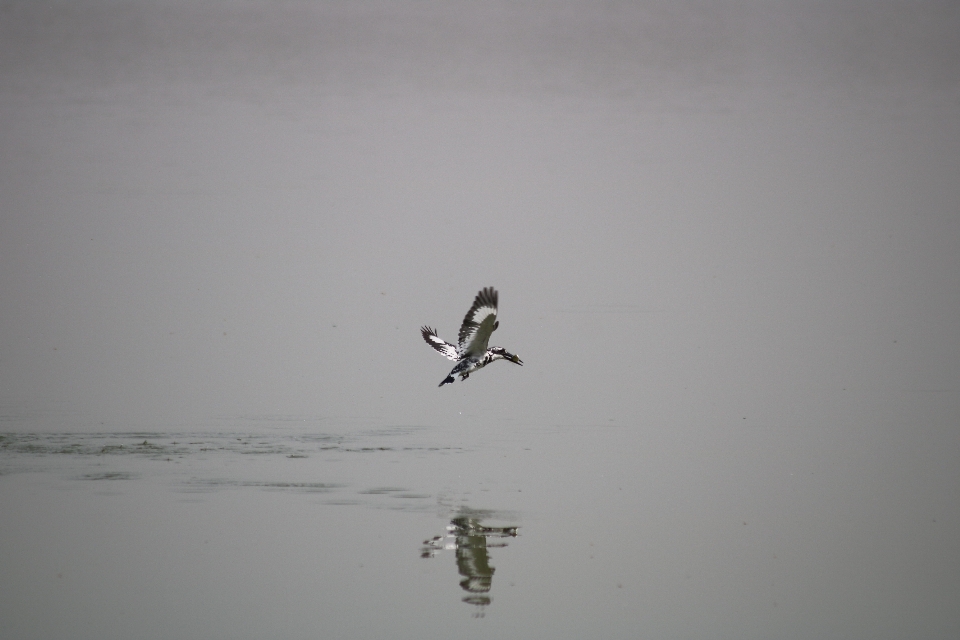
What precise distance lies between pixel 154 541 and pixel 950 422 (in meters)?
6.27

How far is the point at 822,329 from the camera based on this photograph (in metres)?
11.7

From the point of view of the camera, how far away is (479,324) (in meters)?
9.93

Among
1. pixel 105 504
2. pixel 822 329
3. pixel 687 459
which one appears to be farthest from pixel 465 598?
pixel 822 329

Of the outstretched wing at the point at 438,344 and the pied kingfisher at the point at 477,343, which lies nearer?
the pied kingfisher at the point at 477,343

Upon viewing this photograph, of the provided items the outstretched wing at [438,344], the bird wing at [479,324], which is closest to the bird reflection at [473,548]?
the bird wing at [479,324]

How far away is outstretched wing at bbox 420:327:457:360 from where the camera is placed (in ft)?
35.1

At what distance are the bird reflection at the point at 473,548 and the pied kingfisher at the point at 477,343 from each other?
3.10 meters

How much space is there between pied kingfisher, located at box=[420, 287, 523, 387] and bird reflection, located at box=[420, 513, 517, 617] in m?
3.10

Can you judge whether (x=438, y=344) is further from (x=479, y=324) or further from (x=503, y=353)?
(x=479, y=324)

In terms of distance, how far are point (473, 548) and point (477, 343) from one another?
394 cm

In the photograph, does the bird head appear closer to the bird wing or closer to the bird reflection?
the bird wing

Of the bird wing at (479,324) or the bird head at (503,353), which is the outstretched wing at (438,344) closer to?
the bird wing at (479,324)

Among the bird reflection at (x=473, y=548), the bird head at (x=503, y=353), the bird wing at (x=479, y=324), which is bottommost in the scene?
the bird reflection at (x=473, y=548)

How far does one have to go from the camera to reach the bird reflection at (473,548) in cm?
591
